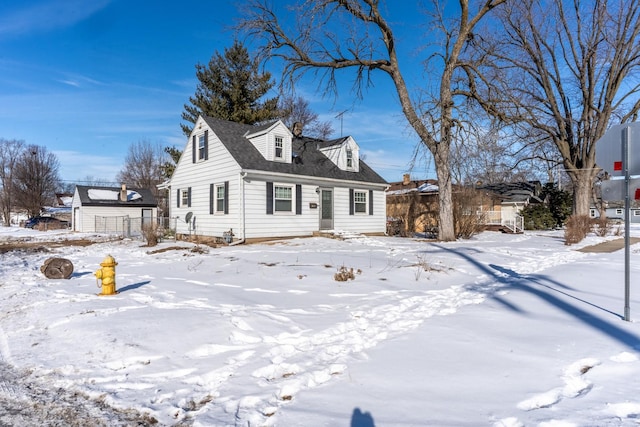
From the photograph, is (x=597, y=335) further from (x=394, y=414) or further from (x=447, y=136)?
(x=447, y=136)

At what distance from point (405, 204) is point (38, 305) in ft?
67.8

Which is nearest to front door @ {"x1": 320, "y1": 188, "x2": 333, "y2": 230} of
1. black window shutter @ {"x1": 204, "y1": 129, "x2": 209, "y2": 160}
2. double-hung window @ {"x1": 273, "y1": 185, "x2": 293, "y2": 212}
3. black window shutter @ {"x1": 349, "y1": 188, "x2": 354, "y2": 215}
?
black window shutter @ {"x1": 349, "y1": 188, "x2": 354, "y2": 215}

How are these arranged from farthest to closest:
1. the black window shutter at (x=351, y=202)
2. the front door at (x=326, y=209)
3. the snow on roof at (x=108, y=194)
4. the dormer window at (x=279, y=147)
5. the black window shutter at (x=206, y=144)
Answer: the snow on roof at (x=108, y=194), the black window shutter at (x=351, y=202), the front door at (x=326, y=209), the black window shutter at (x=206, y=144), the dormer window at (x=279, y=147)

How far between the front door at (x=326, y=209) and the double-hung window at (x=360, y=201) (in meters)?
1.62

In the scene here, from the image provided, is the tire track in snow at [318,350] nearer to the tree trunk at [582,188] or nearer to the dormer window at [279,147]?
the dormer window at [279,147]

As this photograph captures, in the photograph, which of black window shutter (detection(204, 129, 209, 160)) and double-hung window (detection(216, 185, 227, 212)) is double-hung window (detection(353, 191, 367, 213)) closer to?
double-hung window (detection(216, 185, 227, 212))

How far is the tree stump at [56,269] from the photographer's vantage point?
766 cm

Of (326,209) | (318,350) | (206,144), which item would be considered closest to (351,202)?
(326,209)

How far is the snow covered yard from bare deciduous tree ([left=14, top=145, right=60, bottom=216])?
43.4m

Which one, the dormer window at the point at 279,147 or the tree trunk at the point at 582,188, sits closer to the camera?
the dormer window at the point at 279,147

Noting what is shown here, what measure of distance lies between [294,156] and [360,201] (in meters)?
4.09

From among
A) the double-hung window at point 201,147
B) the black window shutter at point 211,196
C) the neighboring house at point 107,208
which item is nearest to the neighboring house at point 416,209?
the black window shutter at point 211,196

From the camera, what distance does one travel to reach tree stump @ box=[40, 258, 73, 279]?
25.1 feet

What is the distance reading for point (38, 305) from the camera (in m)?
5.60
